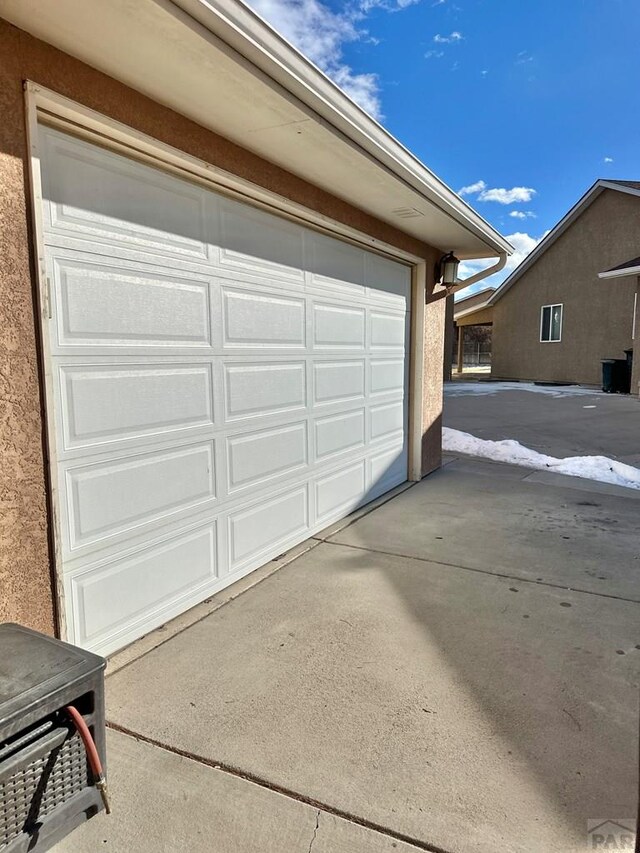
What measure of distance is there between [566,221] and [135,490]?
21.2m

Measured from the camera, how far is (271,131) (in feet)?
10.1

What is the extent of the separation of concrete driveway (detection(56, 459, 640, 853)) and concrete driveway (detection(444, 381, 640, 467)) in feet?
16.0

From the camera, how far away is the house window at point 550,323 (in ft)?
66.9

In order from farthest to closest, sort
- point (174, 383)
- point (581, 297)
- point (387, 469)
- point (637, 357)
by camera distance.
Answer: point (581, 297), point (637, 357), point (387, 469), point (174, 383)

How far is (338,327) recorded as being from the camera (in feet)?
15.4

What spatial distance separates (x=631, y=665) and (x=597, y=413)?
10556 millimetres

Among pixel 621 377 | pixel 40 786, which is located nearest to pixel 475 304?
pixel 621 377

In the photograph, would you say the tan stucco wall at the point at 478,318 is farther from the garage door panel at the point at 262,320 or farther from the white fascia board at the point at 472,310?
the garage door panel at the point at 262,320

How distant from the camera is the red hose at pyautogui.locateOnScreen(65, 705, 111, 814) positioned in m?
1.61

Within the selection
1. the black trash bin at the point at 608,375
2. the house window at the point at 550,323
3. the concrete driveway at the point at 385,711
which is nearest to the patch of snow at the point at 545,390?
the black trash bin at the point at 608,375

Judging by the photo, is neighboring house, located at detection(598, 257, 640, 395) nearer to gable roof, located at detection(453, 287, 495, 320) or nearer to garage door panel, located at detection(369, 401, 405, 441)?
gable roof, located at detection(453, 287, 495, 320)

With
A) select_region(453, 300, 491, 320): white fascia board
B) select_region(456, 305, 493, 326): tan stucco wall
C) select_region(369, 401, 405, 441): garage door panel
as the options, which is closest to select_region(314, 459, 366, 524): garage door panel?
select_region(369, 401, 405, 441): garage door panel

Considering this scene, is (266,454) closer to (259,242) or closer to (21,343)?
(259,242)

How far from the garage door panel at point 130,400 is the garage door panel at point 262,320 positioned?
1.19 feet
